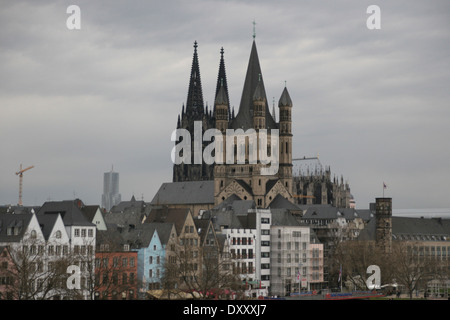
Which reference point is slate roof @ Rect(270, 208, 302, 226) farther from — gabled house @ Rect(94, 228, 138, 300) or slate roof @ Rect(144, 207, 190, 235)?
gabled house @ Rect(94, 228, 138, 300)

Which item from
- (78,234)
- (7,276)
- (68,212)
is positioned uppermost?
(68,212)

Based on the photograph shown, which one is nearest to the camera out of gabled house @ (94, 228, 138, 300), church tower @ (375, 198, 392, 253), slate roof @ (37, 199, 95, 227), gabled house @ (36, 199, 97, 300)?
gabled house @ (36, 199, 97, 300)

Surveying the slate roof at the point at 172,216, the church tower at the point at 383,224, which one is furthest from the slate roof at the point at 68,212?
the church tower at the point at 383,224

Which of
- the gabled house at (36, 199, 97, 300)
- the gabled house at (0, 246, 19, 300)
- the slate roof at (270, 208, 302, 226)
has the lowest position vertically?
the gabled house at (0, 246, 19, 300)

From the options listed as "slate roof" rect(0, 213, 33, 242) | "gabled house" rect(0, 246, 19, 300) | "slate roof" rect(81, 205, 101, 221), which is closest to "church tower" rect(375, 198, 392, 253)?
"slate roof" rect(81, 205, 101, 221)

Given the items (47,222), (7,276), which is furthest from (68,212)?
(7,276)

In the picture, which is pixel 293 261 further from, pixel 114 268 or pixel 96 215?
pixel 114 268

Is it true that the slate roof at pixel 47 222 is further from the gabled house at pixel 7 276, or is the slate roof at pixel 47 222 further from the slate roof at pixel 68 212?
the gabled house at pixel 7 276

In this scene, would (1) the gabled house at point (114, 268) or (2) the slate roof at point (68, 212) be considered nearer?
(1) the gabled house at point (114, 268)

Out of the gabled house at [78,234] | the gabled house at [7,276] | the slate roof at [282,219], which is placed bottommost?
the gabled house at [7,276]

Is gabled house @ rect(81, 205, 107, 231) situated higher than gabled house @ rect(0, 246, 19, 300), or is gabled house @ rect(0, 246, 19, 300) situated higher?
gabled house @ rect(81, 205, 107, 231)

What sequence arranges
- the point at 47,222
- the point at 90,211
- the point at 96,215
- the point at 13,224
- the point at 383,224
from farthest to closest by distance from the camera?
the point at 383,224 → the point at 90,211 → the point at 96,215 → the point at 47,222 → the point at 13,224
